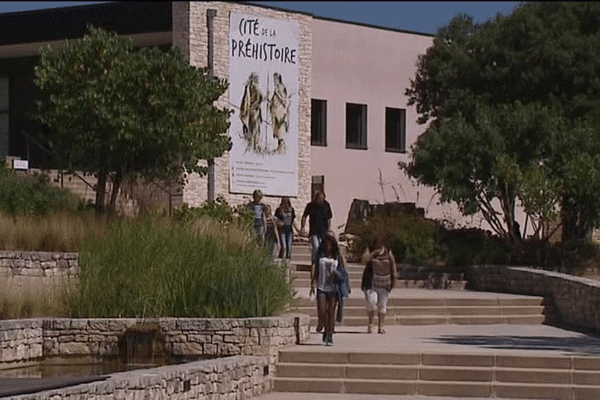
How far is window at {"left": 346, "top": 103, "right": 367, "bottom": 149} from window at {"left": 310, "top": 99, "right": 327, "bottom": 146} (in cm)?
143

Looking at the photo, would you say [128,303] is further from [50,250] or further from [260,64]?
[260,64]

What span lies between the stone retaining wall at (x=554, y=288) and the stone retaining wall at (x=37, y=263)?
9.43 meters

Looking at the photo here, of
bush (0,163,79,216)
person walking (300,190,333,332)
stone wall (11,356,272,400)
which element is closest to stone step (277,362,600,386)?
stone wall (11,356,272,400)

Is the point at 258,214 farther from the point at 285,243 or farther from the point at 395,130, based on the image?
the point at 395,130

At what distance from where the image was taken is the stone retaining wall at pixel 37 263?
24.1m

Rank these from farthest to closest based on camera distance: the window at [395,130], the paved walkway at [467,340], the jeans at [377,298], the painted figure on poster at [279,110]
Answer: the window at [395,130] → the painted figure on poster at [279,110] → the jeans at [377,298] → the paved walkway at [467,340]

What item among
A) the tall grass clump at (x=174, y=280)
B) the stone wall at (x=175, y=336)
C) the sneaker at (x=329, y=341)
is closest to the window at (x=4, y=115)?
the tall grass clump at (x=174, y=280)

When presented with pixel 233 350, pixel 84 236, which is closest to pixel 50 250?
pixel 84 236

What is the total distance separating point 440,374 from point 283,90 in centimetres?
2209

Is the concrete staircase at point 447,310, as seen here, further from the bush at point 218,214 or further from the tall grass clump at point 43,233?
the tall grass clump at point 43,233

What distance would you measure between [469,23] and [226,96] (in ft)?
30.1

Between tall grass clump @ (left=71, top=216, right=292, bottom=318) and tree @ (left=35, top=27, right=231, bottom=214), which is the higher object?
tree @ (left=35, top=27, right=231, bottom=214)

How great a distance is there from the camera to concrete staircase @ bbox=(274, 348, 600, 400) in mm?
20078

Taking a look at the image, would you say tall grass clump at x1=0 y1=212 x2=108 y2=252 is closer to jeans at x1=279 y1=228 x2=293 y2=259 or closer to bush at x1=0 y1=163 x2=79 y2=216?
bush at x1=0 y1=163 x2=79 y2=216
